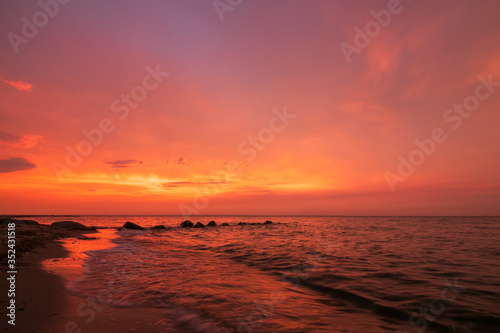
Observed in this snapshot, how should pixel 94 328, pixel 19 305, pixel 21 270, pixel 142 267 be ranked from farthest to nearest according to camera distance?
pixel 142 267 < pixel 21 270 < pixel 19 305 < pixel 94 328

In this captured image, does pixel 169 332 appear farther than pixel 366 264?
No

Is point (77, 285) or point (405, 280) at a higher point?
point (77, 285)

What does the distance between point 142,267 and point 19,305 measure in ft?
20.2

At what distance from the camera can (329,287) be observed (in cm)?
877

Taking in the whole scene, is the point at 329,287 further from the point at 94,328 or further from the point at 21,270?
the point at 21,270

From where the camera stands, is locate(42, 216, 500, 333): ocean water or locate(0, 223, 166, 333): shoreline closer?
locate(0, 223, 166, 333): shoreline

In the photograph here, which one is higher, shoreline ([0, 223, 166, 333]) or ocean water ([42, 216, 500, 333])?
shoreline ([0, 223, 166, 333])

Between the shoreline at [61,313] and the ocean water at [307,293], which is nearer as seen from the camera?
the shoreline at [61,313]

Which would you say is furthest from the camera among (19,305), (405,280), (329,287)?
(405,280)

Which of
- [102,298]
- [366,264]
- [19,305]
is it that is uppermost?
[19,305]

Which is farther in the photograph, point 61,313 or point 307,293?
point 307,293

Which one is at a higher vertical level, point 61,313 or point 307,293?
point 61,313

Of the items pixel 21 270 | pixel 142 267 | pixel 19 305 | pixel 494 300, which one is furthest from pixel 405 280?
pixel 21 270

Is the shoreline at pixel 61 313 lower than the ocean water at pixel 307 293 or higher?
higher
